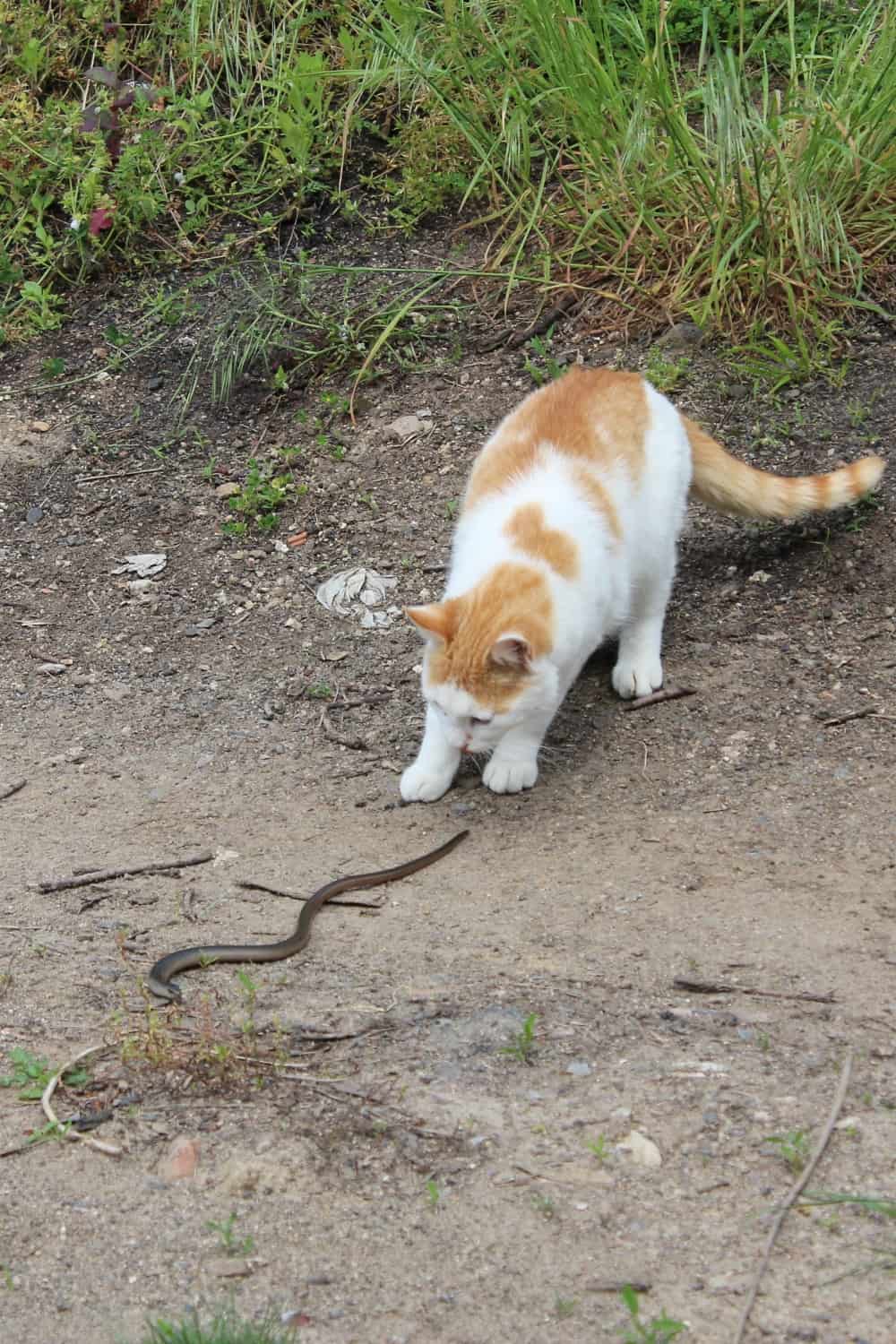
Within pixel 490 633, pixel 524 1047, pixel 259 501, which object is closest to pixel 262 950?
pixel 524 1047

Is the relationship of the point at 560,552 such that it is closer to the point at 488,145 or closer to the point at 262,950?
the point at 262,950

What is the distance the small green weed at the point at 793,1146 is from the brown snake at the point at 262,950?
1.23m

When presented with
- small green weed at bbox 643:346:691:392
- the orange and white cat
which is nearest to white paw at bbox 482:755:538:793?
the orange and white cat

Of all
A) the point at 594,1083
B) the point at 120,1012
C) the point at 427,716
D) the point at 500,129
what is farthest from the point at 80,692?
the point at 500,129

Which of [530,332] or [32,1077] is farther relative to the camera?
[530,332]

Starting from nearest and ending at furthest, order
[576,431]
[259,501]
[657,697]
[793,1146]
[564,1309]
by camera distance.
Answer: [564,1309] < [793,1146] < [576,431] < [657,697] < [259,501]

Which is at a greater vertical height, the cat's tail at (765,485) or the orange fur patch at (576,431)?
the orange fur patch at (576,431)

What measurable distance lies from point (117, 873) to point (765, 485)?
2383mm

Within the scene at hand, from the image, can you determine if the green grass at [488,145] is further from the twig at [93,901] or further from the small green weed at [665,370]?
the twig at [93,901]

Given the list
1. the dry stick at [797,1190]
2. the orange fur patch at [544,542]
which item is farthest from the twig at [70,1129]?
the orange fur patch at [544,542]

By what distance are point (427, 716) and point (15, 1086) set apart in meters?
1.59

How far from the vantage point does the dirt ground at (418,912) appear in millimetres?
2475

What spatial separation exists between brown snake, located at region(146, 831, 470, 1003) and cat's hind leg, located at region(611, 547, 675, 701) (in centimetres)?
111

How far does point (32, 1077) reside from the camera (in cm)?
295
